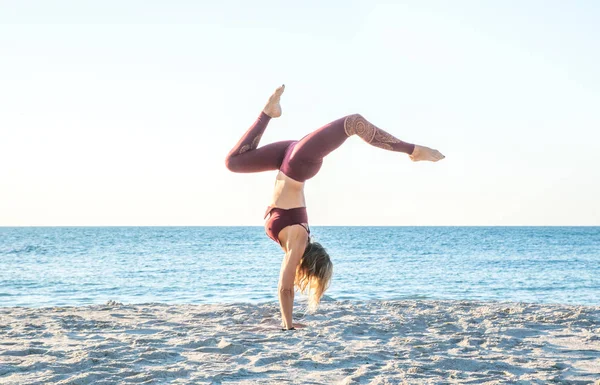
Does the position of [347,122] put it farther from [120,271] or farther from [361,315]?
[120,271]

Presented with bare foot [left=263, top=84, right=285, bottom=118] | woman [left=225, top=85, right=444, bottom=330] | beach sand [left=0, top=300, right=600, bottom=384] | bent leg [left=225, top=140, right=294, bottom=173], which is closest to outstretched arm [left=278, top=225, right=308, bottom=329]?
woman [left=225, top=85, right=444, bottom=330]

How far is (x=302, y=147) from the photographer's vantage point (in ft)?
17.5

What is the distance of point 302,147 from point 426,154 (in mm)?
1039

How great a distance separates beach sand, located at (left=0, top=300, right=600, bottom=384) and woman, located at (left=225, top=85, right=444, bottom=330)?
1.83ft

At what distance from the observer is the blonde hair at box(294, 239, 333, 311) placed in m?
6.09

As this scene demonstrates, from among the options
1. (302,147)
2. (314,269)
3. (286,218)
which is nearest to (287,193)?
(286,218)

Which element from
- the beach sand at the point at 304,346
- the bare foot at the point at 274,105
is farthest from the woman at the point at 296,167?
the beach sand at the point at 304,346

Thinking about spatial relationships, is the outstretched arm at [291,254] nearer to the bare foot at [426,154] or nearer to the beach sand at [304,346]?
the beach sand at [304,346]

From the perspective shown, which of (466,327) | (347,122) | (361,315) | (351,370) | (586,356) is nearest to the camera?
(351,370)

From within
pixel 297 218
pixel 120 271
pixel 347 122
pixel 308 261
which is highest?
pixel 347 122

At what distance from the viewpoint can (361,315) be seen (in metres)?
7.57

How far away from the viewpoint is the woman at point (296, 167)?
499cm

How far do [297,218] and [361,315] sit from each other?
215 centimetres

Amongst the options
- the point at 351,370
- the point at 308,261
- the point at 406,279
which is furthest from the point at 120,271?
the point at 351,370
